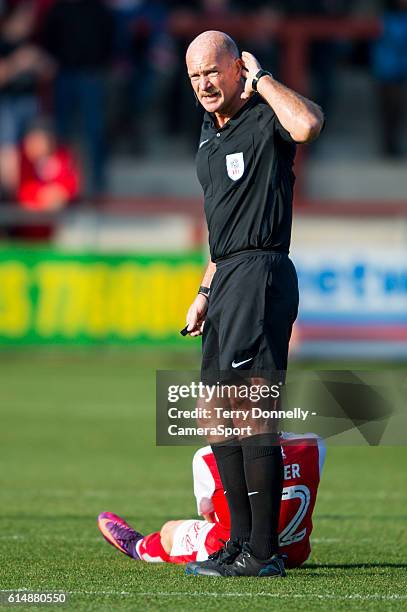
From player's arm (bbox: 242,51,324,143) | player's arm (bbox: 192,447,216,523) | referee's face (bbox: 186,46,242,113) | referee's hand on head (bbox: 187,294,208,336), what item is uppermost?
referee's face (bbox: 186,46,242,113)

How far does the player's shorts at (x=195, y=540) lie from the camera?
6414mm

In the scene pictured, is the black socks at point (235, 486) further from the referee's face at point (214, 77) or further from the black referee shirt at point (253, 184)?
the referee's face at point (214, 77)

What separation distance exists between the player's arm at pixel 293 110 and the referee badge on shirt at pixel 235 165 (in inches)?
11.2

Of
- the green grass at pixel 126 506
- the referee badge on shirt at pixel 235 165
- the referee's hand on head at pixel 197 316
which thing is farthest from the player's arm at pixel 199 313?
the green grass at pixel 126 506

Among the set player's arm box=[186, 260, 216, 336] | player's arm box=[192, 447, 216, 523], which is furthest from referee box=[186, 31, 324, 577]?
player's arm box=[192, 447, 216, 523]

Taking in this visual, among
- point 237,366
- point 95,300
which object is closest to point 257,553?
point 237,366

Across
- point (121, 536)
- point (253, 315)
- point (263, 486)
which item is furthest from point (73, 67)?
point (263, 486)

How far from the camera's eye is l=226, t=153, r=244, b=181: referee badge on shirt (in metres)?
6.00

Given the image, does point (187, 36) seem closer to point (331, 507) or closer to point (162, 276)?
point (162, 276)

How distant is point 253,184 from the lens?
5.99 m

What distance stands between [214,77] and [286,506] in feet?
6.10

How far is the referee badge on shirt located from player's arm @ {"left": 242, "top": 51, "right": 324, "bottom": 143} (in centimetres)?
29

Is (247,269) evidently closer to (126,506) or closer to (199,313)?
(199,313)

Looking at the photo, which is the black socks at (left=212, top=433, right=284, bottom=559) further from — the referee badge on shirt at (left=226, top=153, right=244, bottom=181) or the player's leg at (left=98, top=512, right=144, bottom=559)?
the referee badge on shirt at (left=226, top=153, right=244, bottom=181)
